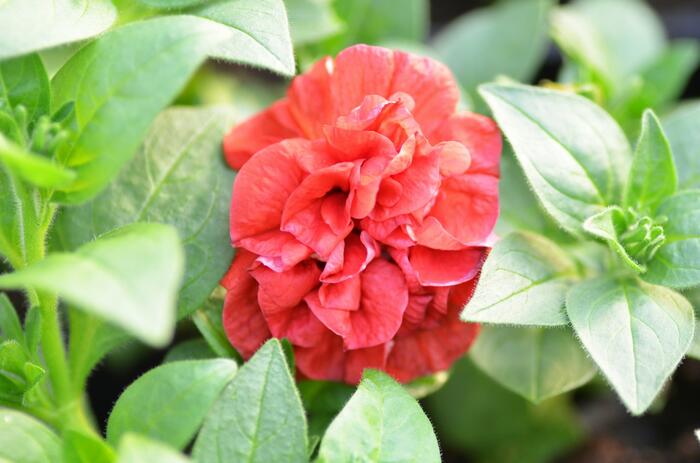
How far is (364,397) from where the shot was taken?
75 cm

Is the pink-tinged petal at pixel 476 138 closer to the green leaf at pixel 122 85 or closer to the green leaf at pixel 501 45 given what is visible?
the green leaf at pixel 122 85

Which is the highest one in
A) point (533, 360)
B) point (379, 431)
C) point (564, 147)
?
point (564, 147)

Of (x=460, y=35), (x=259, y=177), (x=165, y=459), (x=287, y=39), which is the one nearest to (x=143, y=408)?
(x=165, y=459)

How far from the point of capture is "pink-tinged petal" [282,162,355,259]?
0.80m

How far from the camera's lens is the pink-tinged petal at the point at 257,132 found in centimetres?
92

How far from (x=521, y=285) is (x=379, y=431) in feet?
0.69

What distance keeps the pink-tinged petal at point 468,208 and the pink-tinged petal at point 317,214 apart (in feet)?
0.30

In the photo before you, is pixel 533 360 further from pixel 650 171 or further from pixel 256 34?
pixel 256 34

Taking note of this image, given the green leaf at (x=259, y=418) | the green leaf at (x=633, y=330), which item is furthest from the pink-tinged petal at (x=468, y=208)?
the green leaf at (x=259, y=418)

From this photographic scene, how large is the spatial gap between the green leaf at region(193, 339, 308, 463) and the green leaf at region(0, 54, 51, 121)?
0.31 metres

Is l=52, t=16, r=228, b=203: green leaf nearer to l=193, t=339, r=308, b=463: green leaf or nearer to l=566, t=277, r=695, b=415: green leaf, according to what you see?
l=193, t=339, r=308, b=463: green leaf

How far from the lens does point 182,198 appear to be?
92cm

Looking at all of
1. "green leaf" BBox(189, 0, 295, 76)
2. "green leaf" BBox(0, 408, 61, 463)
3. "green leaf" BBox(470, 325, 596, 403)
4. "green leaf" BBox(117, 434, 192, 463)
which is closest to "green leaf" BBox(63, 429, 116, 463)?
"green leaf" BBox(0, 408, 61, 463)

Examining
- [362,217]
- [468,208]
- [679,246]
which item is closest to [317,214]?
[362,217]
